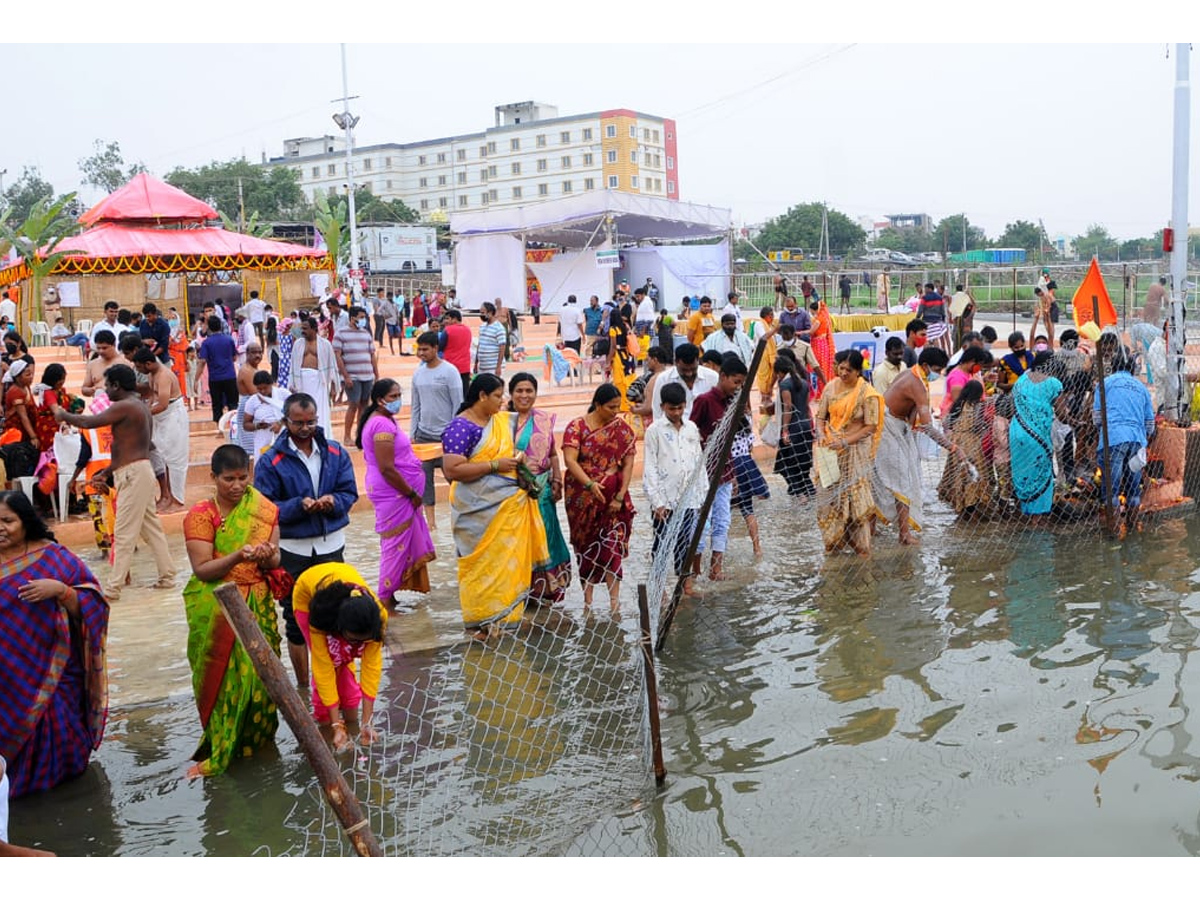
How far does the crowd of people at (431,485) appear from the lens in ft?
17.5

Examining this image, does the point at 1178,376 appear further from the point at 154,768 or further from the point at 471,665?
the point at 154,768

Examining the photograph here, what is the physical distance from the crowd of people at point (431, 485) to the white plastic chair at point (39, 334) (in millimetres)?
17151

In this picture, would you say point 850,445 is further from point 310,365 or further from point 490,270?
point 490,270

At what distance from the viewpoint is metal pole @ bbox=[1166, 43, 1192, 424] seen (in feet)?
36.7

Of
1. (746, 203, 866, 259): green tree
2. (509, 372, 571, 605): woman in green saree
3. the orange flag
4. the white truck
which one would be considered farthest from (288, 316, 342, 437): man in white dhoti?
(746, 203, 866, 259): green tree

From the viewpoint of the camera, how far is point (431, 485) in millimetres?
10289

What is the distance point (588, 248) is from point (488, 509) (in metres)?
26.1

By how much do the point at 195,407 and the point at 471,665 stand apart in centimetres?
1285

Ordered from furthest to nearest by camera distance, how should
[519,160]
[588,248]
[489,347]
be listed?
[519,160]
[588,248]
[489,347]

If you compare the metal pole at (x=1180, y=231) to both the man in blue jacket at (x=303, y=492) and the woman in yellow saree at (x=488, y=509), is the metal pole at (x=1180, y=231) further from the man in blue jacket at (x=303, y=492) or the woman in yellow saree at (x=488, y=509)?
the man in blue jacket at (x=303, y=492)

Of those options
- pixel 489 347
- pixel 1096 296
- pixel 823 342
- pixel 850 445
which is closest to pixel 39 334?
pixel 489 347

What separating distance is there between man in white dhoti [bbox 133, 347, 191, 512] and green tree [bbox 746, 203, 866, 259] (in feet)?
209

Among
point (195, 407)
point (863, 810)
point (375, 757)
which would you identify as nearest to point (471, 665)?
point (375, 757)

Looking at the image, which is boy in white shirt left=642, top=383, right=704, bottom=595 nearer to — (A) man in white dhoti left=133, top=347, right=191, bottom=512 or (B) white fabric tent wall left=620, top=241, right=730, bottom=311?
(A) man in white dhoti left=133, top=347, right=191, bottom=512
